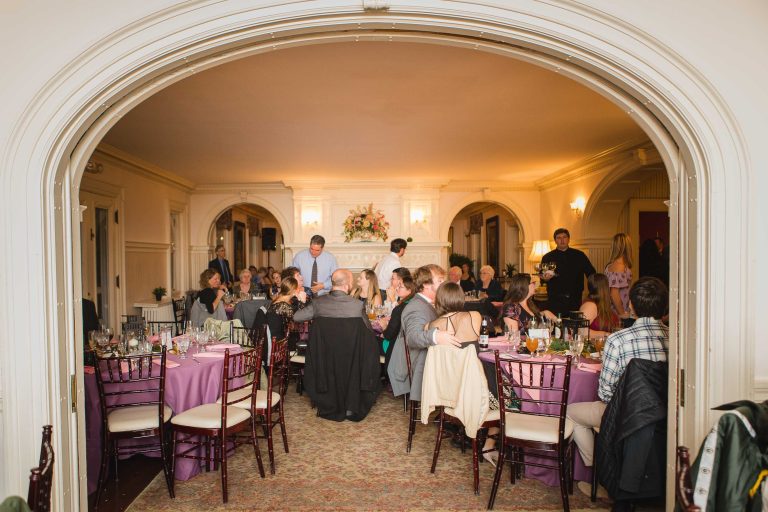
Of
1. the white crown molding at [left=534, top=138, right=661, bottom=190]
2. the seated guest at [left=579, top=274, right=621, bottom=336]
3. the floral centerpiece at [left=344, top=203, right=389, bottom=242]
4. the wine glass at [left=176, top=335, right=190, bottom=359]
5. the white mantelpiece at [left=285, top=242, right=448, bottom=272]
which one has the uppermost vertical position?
the white crown molding at [left=534, top=138, right=661, bottom=190]

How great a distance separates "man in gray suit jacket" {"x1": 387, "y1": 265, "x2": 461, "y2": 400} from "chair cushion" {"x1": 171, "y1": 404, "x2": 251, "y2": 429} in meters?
1.30

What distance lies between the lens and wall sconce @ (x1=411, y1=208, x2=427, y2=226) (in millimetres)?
10922

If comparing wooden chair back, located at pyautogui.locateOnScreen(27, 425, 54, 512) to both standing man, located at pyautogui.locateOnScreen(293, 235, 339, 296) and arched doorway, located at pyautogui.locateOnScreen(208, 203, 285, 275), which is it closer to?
standing man, located at pyautogui.locateOnScreen(293, 235, 339, 296)

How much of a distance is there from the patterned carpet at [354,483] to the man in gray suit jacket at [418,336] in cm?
52

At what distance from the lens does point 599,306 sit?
4.86 metres

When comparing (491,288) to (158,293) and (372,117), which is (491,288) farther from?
(158,293)

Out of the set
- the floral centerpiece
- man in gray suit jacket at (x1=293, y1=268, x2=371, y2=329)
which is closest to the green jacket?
man in gray suit jacket at (x1=293, y1=268, x2=371, y2=329)

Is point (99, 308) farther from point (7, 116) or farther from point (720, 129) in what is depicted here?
point (720, 129)

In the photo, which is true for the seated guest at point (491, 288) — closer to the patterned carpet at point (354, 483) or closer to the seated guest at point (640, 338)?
the patterned carpet at point (354, 483)

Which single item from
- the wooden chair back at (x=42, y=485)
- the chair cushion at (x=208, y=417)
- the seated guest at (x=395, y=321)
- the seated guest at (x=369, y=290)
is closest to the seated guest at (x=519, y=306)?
the seated guest at (x=395, y=321)

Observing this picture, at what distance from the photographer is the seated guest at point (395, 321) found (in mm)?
5105

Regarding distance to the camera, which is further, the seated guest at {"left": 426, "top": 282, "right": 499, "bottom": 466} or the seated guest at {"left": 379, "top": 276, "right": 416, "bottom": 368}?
the seated guest at {"left": 379, "top": 276, "right": 416, "bottom": 368}

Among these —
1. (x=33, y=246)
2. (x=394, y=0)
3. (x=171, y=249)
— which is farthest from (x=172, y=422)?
(x=171, y=249)

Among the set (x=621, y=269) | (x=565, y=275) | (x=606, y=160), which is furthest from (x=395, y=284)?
(x=606, y=160)
